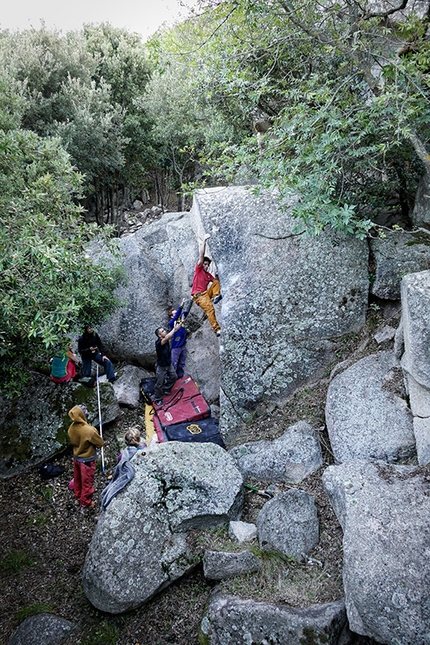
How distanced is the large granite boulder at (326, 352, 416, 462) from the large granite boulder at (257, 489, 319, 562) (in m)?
1.37

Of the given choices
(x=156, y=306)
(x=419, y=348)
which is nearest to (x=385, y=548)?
(x=419, y=348)

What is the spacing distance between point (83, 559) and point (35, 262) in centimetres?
516

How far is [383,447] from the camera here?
704cm

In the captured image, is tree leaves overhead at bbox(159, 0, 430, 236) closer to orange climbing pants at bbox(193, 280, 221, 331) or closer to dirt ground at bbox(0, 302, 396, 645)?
orange climbing pants at bbox(193, 280, 221, 331)

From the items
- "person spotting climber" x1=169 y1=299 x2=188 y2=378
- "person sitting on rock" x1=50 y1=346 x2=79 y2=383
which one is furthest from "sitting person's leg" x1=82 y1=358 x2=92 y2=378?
"person spotting climber" x1=169 y1=299 x2=188 y2=378

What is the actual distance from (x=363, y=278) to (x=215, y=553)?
22.1 feet

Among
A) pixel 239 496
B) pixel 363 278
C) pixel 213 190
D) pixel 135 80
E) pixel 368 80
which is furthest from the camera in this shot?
pixel 135 80

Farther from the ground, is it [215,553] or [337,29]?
[337,29]

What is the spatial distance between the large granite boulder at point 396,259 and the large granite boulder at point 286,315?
0.33 meters

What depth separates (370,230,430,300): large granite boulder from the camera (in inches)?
367

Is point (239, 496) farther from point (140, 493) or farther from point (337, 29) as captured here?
point (337, 29)

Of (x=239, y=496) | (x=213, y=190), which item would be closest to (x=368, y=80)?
(x=213, y=190)

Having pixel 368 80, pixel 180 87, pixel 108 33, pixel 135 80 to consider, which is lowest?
pixel 368 80

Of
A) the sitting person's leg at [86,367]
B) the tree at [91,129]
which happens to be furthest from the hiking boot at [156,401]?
the tree at [91,129]
